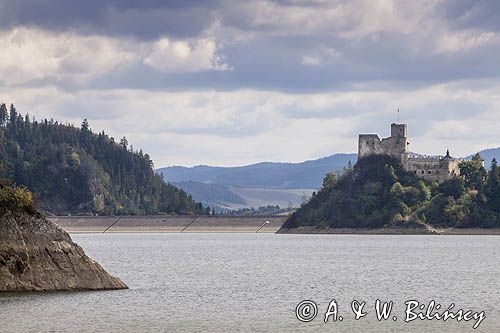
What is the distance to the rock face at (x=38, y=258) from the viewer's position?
67.4m

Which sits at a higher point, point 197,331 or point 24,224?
point 24,224

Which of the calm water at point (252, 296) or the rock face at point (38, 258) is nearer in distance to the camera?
the calm water at point (252, 296)

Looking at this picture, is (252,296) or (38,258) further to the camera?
(252,296)

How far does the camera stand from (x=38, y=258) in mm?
68062

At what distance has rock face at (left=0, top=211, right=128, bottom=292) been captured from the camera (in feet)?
221

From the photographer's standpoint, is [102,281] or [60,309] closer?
[60,309]

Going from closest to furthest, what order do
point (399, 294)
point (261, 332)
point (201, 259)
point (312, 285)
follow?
point (261, 332) → point (399, 294) → point (312, 285) → point (201, 259)

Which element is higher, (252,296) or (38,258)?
(38,258)

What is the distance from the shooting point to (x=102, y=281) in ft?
237

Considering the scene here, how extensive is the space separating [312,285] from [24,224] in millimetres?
24779

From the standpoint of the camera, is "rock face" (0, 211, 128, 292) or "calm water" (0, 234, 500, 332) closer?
"calm water" (0, 234, 500, 332)

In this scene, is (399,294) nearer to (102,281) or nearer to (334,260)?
(102,281)

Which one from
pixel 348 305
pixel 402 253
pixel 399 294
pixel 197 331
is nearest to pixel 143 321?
pixel 197 331

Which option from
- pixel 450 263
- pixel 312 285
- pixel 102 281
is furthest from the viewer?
pixel 450 263
